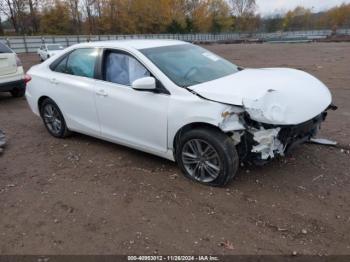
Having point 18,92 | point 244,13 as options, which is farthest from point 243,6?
point 18,92

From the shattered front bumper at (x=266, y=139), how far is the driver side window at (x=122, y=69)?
1443mm

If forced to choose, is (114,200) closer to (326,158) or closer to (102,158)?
(102,158)

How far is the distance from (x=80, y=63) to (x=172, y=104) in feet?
6.39

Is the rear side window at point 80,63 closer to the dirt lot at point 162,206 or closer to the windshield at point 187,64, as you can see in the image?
the windshield at point 187,64

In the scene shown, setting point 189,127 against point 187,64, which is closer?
point 189,127

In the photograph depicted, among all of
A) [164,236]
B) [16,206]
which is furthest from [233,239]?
[16,206]

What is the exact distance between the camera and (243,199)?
3824 mm

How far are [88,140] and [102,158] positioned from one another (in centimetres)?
94

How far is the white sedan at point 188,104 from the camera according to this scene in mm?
3729

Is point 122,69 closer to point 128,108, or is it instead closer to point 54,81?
point 128,108

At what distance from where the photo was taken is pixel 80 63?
5277 mm

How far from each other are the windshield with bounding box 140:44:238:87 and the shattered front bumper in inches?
37.1

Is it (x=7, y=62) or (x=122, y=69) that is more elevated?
(x=122, y=69)

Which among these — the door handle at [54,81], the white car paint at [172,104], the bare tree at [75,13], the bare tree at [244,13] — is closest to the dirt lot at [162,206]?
the white car paint at [172,104]
